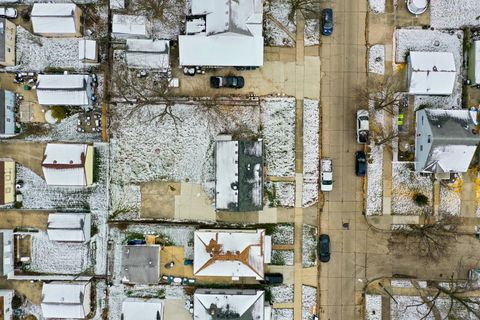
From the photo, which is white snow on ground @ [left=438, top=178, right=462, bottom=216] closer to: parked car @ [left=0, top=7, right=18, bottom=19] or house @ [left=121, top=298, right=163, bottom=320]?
house @ [left=121, top=298, right=163, bottom=320]

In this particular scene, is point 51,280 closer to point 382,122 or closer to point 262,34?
point 262,34

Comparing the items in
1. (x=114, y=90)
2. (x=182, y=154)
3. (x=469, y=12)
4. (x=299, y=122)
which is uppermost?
(x=469, y=12)

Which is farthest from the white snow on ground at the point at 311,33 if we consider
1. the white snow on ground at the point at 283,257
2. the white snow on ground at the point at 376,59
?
the white snow on ground at the point at 283,257

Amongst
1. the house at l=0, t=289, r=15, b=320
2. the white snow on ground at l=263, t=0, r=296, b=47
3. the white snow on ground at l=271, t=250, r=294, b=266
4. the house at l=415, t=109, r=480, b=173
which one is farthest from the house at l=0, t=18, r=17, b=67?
Answer: the house at l=415, t=109, r=480, b=173

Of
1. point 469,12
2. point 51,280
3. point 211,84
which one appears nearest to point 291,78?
point 211,84

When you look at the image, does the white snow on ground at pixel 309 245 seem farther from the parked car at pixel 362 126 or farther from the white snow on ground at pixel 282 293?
the parked car at pixel 362 126

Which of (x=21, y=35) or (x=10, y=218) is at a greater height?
(x=21, y=35)
